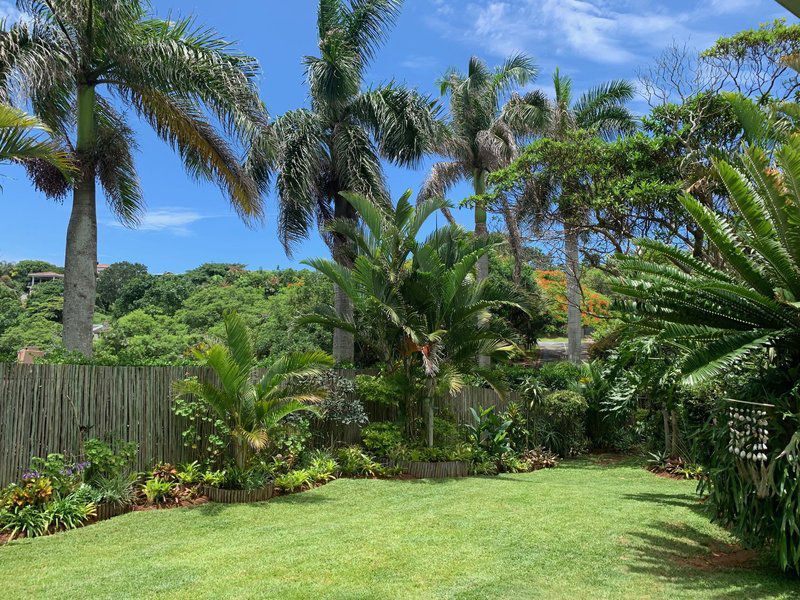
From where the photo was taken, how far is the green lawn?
16.8ft

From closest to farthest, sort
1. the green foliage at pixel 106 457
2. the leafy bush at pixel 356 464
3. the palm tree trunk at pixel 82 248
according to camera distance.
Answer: the green foliage at pixel 106 457, the leafy bush at pixel 356 464, the palm tree trunk at pixel 82 248

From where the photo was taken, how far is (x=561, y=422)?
1521 centimetres

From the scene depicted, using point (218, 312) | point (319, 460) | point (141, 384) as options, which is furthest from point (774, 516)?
point (218, 312)

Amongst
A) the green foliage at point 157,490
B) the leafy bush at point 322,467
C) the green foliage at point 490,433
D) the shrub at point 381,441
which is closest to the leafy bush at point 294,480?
the leafy bush at point 322,467

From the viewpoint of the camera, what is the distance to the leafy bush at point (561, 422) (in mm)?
14773

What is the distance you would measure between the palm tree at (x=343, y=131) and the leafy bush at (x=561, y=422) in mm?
4991

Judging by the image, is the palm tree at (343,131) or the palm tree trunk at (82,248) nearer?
the palm tree trunk at (82,248)

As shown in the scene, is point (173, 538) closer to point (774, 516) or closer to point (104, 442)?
point (104, 442)

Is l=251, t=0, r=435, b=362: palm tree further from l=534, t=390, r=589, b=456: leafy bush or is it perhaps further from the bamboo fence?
Answer: the bamboo fence

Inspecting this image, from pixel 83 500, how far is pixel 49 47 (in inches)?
321

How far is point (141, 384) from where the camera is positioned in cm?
902

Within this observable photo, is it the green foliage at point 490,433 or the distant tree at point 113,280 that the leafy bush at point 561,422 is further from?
the distant tree at point 113,280

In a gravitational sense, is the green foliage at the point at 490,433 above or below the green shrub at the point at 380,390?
below

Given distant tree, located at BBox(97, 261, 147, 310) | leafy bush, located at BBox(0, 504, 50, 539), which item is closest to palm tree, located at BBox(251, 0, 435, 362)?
leafy bush, located at BBox(0, 504, 50, 539)
